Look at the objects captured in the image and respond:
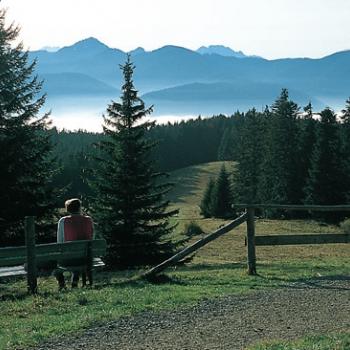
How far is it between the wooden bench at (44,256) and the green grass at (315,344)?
16.8 feet

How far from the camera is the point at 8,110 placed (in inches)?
884

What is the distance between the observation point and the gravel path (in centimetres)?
682

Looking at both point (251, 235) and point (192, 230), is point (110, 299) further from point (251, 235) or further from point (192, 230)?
point (192, 230)

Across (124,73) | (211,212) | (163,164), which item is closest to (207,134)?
(163,164)

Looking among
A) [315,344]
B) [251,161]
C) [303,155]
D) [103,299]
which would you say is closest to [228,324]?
[315,344]

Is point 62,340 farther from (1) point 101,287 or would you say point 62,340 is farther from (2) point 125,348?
(1) point 101,287

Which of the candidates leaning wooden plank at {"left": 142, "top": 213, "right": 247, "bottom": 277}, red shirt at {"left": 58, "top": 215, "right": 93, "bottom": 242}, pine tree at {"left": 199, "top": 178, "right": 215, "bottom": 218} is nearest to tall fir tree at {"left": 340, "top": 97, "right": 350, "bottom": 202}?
pine tree at {"left": 199, "top": 178, "right": 215, "bottom": 218}

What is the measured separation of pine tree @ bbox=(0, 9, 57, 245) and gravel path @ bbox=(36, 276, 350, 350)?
14.2 metres

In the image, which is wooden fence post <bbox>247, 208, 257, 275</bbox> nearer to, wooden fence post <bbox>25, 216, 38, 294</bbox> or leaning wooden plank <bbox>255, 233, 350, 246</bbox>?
leaning wooden plank <bbox>255, 233, 350, 246</bbox>

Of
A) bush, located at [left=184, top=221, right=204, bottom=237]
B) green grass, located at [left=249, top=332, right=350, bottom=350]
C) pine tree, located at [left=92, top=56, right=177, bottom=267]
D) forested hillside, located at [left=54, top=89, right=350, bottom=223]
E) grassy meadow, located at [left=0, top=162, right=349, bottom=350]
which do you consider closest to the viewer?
green grass, located at [left=249, top=332, right=350, bottom=350]

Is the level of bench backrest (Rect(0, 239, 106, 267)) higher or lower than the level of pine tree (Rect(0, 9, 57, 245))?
lower

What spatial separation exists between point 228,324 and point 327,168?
195ft

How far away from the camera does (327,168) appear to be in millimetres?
64750

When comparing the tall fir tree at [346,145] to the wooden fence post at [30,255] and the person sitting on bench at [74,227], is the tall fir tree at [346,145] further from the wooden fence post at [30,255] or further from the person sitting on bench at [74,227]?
the wooden fence post at [30,255]
